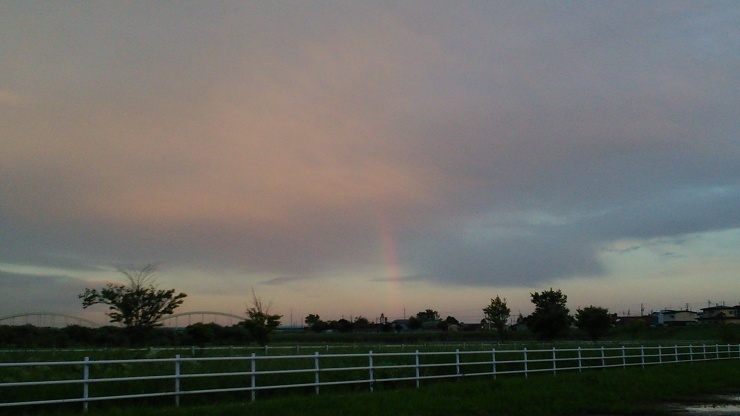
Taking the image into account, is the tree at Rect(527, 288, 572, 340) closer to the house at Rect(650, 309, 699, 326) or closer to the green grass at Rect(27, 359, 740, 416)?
the green grass at Rect(27, 359, 740, 416)

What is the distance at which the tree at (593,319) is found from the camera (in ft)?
304

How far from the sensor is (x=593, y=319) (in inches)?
3637

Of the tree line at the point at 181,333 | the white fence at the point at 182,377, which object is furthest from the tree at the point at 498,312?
the white fence at the point at 182,377

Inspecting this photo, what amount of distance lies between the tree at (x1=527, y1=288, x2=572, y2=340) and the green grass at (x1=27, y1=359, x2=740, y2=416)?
206 feet

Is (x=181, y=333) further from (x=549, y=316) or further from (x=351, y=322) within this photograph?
(x=351, y=322)

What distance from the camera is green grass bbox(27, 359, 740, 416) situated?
14.6 metres

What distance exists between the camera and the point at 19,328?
5797 centimetres

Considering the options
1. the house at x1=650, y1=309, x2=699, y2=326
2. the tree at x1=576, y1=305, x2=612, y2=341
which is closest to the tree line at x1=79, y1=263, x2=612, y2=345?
the tree at x1=576, y1=305, x2=612, y2=341

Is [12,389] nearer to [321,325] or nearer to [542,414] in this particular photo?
[542,414]

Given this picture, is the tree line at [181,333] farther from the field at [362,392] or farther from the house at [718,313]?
the house at [718,313]

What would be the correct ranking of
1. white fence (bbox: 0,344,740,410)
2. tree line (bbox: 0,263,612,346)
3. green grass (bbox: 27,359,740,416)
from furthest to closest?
tree line (bbox: 0,263,612,346)
green grass (bbox: 27,359,740,416)
white fence (bbox: 0,344,740,410)

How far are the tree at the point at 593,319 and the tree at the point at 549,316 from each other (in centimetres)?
395

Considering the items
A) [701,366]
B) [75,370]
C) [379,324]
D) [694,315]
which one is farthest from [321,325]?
[75,370]

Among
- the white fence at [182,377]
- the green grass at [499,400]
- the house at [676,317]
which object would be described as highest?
the white fence at [182,377]
